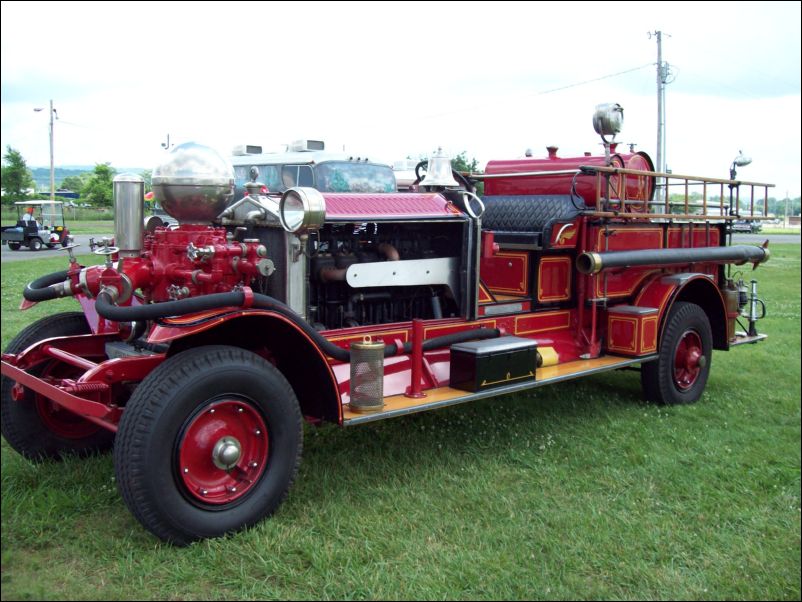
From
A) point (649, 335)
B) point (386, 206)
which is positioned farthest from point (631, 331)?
point (386, 206)

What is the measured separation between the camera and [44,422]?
4.32 m

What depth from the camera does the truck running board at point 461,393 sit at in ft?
13.3

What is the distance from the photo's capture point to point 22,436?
4258 millimetres

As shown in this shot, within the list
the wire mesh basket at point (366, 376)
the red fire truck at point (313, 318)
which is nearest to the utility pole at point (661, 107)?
the red fire truck at point (313, 318)

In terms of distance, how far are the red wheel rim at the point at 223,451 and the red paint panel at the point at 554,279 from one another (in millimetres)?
2658

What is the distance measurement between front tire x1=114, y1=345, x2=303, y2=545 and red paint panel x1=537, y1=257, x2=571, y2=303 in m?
2.51

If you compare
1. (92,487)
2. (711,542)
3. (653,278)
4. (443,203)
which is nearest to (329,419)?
(92,487)

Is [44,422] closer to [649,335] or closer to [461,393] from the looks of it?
[461,393]

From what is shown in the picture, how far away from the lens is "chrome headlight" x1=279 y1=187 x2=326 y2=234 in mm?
3818

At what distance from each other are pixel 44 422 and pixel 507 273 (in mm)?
3280

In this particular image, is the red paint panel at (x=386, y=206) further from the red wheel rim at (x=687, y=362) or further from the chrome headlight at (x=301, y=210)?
the red wheel rim at (x=687, y=362)

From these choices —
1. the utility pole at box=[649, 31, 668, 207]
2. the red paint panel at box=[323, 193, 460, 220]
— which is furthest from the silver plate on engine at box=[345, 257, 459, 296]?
the utility pole at box=[649, 31, 668, 207]

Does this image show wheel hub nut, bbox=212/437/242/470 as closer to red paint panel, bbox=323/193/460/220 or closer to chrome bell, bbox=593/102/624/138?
red paint panel, bbox=323/193/460/220

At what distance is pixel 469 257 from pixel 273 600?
2533 mm
